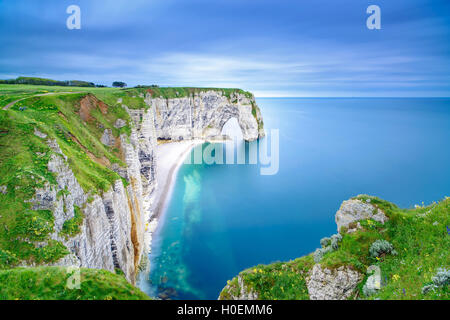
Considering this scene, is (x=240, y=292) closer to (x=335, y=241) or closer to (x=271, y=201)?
(x=335, y=241)

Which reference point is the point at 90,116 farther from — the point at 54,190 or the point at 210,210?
the point at 210,210

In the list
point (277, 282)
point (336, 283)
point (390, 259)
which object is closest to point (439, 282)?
point (390, 259)

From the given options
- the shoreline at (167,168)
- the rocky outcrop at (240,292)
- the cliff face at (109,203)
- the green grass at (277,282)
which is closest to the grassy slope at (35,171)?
the cliff face at (109,203)

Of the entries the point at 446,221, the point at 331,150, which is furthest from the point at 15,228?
the point at 331,150

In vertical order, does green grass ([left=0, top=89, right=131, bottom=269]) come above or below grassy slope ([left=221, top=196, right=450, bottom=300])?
above

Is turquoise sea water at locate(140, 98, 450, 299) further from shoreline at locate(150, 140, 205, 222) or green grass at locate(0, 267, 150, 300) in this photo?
green grass at locate(0, 267, 150, 300)

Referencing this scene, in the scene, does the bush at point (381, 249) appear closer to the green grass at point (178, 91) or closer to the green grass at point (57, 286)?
the green grass at point (57, 286)

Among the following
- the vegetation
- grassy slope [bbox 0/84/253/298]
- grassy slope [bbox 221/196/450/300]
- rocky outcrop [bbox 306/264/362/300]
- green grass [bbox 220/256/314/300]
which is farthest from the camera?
the vegetation

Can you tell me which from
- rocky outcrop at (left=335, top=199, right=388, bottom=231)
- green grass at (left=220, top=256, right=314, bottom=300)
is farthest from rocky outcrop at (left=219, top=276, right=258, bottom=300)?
rocky outcrop at (left=335, top=199, right=388, bottom=231)
